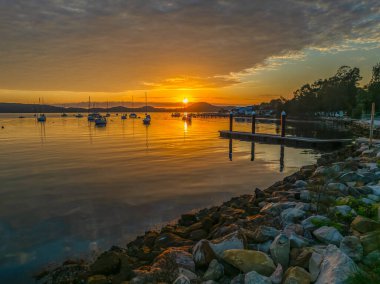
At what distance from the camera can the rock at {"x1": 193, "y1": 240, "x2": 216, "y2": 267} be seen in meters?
4.79

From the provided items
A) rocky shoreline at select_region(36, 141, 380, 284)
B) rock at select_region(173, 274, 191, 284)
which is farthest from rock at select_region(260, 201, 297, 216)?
rock at select_region(173, 274, 191, 284)

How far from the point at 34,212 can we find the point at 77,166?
8806mm

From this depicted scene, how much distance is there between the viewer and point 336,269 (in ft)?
12.2

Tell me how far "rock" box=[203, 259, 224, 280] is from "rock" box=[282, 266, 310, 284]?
0.99 metres

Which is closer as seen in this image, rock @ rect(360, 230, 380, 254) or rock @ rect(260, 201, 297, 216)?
rock @ rect(360, 230, 380, 254)

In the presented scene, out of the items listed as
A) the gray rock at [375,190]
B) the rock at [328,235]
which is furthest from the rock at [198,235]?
the gray rock at [375,190]

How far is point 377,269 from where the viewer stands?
3916 mm

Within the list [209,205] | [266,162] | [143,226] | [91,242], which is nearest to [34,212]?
[91,242]

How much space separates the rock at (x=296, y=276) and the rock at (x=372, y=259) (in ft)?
3.26

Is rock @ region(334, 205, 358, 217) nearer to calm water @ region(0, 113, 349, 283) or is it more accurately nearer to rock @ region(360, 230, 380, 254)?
rock @ region(360, 230, 380, 254)

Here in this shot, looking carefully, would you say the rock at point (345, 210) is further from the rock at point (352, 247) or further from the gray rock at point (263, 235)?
the gray rock at point (263, 235)

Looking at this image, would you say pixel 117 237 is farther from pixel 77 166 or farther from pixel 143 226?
pixel 77 166

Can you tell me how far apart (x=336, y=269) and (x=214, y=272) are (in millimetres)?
1730

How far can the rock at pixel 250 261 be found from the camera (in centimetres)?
430
